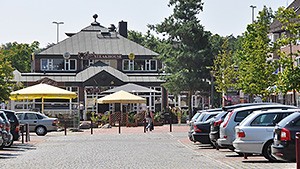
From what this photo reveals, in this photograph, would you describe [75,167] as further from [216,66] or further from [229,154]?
[216,66]

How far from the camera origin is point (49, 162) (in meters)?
22.4

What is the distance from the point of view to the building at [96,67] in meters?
76.4

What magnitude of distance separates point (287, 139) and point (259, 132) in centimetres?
329

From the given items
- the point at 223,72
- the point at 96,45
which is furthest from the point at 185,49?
the point at 96,45

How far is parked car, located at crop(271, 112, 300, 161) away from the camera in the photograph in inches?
698

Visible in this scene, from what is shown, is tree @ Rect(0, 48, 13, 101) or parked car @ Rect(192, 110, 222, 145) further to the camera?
tree @ Rect(0, 48, 13, 101)

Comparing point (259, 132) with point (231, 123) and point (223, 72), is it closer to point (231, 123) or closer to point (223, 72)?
point (231, 123)

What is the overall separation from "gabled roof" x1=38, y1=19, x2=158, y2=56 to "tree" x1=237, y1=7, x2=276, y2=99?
122ft

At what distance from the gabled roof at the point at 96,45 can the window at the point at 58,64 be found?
0.93 meters

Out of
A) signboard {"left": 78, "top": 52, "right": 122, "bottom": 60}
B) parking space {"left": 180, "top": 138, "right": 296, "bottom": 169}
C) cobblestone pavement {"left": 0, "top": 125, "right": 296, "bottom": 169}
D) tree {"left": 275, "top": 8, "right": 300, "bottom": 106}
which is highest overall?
signboard {"left": 78, "top": 52, "right": 122, "bottom": 60}

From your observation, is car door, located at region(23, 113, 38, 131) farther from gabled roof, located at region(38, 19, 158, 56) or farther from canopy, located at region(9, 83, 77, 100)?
gabled roof, located at region(38, 19, 158, 56)

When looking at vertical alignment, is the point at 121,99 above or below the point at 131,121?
above

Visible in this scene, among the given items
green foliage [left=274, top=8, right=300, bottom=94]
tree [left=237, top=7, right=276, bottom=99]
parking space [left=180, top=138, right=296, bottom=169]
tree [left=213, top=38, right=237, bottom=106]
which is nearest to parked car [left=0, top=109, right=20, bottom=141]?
parking space [left=180, top=138, right=296, bottom=169]

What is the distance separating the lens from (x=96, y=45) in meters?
86.0
